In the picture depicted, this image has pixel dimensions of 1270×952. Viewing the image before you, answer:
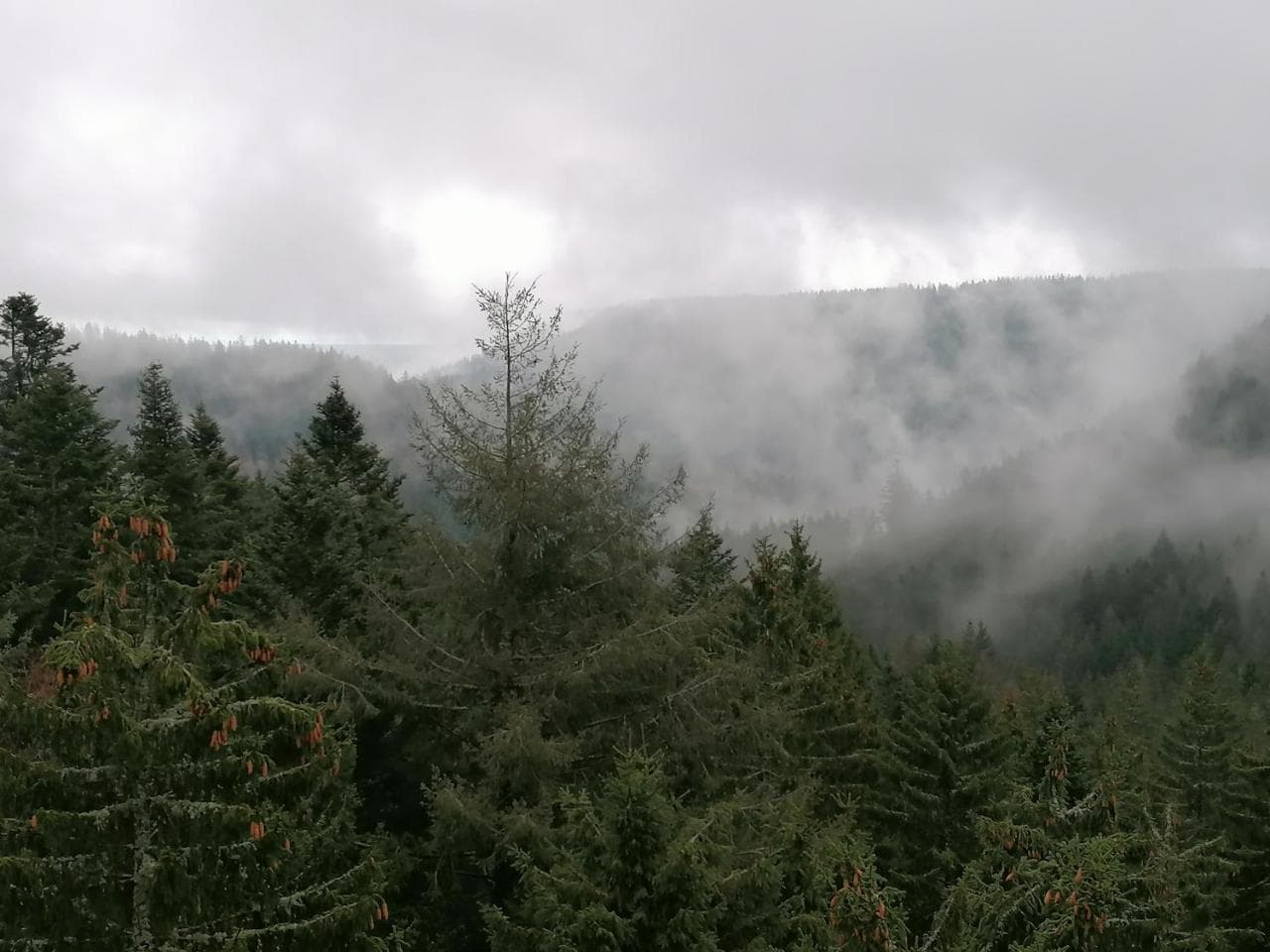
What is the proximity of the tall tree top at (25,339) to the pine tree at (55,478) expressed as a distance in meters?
15.1

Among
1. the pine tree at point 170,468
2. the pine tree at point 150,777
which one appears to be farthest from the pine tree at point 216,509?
the pine tree at point 150,777

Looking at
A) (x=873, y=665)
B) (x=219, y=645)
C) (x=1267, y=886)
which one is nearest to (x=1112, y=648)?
(x=873, y=665)

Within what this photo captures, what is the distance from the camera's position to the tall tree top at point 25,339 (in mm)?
40969

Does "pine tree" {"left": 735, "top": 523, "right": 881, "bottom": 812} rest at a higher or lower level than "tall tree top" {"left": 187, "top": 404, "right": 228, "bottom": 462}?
lower

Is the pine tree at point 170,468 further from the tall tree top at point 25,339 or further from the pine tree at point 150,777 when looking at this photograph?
the pine tree at point 150,777

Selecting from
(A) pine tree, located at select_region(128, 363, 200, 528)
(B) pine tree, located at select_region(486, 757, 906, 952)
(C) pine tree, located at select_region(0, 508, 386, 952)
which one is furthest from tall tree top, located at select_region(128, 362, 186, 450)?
→ (B) pine tree, located at select_region(486, 757, 906, 952)

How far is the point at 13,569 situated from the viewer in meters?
23.6

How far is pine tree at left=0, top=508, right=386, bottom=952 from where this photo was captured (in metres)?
7.26

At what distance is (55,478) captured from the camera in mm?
26938

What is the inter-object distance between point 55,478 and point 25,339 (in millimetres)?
19145

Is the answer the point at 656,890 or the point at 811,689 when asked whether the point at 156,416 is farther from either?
the point at 656,890

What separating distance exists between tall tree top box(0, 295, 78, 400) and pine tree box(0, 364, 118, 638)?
15.1 m

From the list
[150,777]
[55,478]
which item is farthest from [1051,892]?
[55,478]

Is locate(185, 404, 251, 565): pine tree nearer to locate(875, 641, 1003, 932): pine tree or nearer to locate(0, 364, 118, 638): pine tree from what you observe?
locate(0, 364, 118, 638): pine tree
